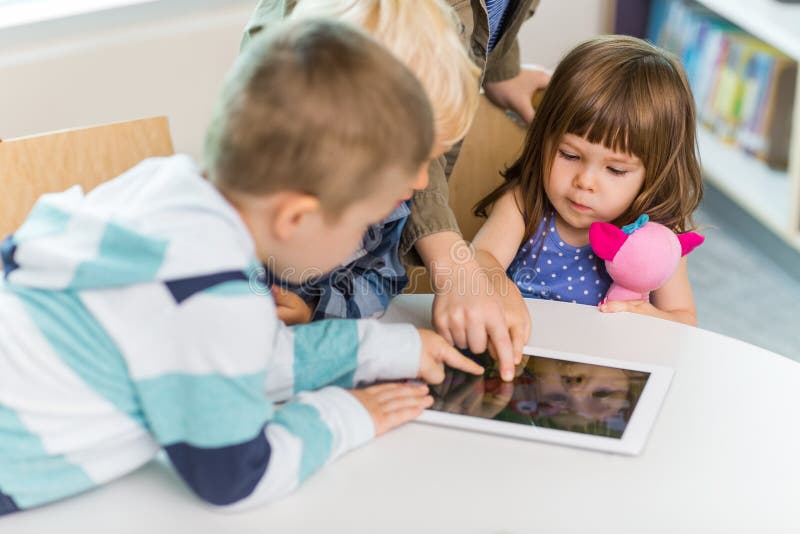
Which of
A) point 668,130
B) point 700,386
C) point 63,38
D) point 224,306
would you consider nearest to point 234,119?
point 224,306

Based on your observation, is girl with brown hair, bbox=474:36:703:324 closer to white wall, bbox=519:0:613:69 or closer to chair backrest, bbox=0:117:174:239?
chair backrest, bbox=0:117:174:239

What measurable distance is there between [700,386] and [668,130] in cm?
49

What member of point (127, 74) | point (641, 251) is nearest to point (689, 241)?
point (641, 251)

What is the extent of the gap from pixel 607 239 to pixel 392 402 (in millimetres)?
480

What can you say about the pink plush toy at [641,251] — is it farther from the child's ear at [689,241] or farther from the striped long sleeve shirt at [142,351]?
the striped long sleeve shirt at [142,351]

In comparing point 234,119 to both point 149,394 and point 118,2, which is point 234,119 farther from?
point 118,2

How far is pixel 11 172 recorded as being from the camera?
151 cm

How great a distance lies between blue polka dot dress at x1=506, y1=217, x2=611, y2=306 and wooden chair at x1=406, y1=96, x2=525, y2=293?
199 mm

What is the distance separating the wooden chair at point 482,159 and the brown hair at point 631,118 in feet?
0.71

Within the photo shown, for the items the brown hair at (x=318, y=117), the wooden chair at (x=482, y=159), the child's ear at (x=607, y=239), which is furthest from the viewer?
the wooden chair at (x=482, y=159)

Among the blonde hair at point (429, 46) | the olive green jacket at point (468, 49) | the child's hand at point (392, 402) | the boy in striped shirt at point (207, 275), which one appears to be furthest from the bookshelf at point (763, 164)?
the boy in striped shirt at point (207, 275)

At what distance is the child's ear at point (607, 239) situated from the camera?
4.46ft

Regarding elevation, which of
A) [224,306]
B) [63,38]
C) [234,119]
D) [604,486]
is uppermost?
[234,119]

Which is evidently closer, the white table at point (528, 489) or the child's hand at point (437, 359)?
the white table at point (528, 489)
